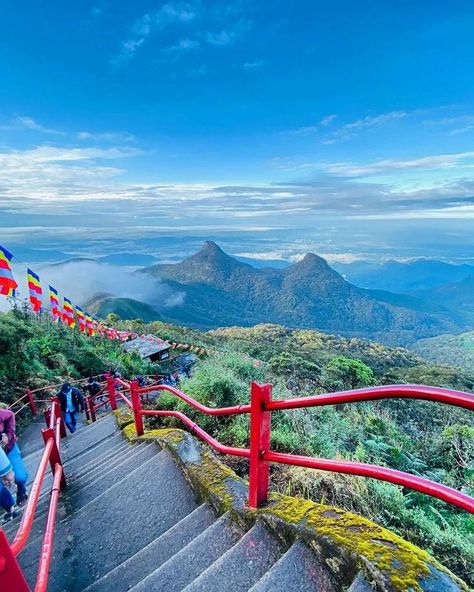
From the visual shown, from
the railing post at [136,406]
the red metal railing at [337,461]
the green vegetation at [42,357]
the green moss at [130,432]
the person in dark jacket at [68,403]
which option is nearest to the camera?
the red metal railing at [337,461]

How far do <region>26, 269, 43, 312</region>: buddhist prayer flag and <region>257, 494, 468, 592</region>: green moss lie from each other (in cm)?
1563

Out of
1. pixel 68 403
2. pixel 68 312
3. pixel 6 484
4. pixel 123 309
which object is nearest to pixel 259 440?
pixel 6 484

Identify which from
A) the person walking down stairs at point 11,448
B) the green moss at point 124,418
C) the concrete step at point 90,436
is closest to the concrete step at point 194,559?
the person walking down stairs at point 11,448

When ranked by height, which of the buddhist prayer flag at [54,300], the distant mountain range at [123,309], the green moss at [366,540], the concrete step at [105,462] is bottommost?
the distant mountain range at [123,309]

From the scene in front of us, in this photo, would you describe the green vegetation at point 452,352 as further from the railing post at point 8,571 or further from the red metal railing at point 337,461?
the railing post at point 8,571

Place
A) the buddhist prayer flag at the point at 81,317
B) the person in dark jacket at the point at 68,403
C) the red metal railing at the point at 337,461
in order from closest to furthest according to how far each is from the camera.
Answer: the red metal railing at the point at 337,461, the person in dark jacket at the point at 68,403, the buddhist prayer flag at the point at 81,317

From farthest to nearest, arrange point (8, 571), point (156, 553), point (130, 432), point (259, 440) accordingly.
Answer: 1. point (130, 432)
2. point (156, 553)
3. point (259, 440)
4. point (8, 571)

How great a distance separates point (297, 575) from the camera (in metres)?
2.00

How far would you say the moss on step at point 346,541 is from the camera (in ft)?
5.72

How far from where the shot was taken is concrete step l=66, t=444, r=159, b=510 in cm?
410

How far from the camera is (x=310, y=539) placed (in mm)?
2141

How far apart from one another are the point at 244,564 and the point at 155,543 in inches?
36.1

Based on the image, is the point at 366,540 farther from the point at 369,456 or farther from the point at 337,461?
the point at 369,456

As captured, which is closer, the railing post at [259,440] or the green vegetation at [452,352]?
the railing post at [259,440]
